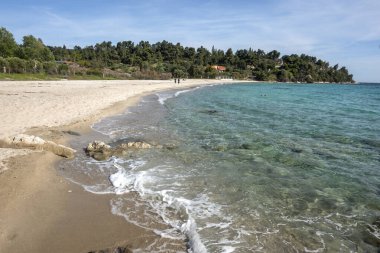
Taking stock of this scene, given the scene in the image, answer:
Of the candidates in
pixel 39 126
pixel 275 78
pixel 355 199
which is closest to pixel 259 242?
pixel 355 199

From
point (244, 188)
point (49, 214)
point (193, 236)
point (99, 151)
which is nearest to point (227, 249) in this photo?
point (193, 236)

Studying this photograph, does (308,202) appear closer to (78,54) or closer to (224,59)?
(78,54)

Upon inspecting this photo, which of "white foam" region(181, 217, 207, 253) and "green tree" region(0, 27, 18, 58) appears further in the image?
"green tree" region(0, 27, 18, 58)

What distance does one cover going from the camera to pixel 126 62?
458 ft

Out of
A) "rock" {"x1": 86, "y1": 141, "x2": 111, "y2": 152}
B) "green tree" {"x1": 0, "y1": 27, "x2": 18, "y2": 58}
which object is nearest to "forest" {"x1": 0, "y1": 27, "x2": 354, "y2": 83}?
"green tree" {"x1": 0, "y1": 27, "x2": 18, "y2": 58}

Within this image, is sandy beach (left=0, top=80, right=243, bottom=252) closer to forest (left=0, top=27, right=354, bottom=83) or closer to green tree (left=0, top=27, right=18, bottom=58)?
forest (left=0, top=27, right=354, bottom=83)

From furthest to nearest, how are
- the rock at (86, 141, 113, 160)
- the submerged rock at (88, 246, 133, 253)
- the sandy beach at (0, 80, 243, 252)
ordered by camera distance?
the rock at (86, 141, 113, 160) < the sandy beach at (0, 80, 243, 252) < the submerged rock at (88, 246, 133, 253)

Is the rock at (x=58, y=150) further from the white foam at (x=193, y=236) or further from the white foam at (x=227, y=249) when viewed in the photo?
the white foam at (x=227, y=249)

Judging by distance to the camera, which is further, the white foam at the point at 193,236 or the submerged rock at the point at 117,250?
the white foam at the point at 193,236

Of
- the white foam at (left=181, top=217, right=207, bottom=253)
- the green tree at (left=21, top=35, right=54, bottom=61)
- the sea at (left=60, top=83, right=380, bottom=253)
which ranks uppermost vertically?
the green tree at (left=21, top=35, right=54, bottom=61)

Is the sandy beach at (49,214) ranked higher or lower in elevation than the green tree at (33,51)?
lower

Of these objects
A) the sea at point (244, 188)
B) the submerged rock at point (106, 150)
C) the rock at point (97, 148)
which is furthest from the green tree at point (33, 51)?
the submerged rock at point (106, 150)

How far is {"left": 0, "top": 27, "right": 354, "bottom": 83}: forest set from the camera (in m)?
66.9

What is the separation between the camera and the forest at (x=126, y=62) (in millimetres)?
66925
